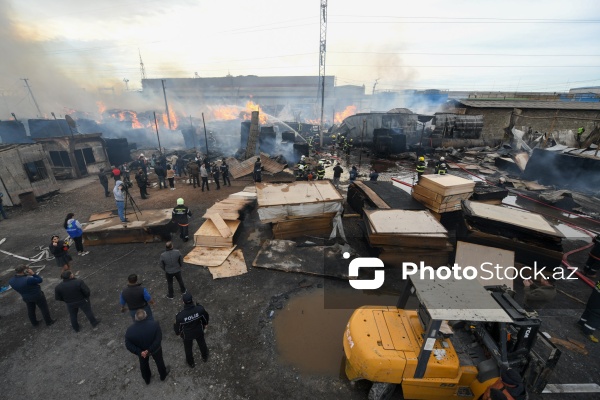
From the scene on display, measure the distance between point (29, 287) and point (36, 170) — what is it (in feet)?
37.8

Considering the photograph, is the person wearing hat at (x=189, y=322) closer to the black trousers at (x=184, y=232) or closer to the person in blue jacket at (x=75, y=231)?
the black trousers at (x=184, y=232)

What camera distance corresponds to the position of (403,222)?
7590mm

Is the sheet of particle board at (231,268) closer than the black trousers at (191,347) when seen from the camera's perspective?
No

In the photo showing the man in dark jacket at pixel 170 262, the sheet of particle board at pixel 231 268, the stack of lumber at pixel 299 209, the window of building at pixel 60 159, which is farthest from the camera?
the window of building at pixel 60 159

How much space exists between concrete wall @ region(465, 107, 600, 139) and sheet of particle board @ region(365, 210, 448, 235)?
23.8 m

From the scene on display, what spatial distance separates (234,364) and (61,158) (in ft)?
66.1

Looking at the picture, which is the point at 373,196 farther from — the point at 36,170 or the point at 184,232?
the point at 36,170

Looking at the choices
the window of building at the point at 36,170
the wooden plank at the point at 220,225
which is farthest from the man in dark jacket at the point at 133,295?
the window of building at the point at 36,170

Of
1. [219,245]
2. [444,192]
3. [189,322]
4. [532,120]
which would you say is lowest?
[219,245]

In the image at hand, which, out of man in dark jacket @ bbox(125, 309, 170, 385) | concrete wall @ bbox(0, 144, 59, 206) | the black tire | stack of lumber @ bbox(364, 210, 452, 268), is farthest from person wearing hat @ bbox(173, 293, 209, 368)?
concrete wall @ bbox(0, 144, 59, 206)

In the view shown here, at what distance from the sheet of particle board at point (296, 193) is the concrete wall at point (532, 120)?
24.6 m

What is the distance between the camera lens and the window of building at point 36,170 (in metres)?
12.9

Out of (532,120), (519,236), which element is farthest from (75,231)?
(532,120)

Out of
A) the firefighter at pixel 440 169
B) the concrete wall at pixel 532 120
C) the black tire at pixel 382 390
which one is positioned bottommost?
the black tire at pixel 382 390
